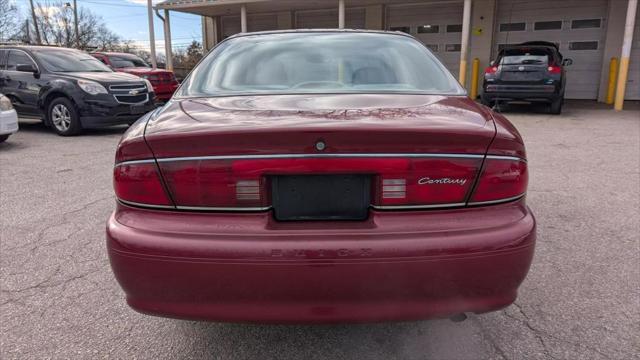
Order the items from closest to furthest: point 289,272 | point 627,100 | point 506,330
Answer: point 289,272 → point 506,330 → point 627,100

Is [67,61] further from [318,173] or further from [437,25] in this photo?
[437,25]

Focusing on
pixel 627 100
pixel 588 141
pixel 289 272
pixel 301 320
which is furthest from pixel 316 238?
pixel 627 100

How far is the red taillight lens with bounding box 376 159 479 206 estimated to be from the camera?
183 cm

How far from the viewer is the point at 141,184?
1.90m

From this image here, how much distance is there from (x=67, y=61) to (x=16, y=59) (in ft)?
2.96

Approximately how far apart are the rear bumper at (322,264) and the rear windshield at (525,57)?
1094 centimetres

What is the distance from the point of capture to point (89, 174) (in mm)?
5961

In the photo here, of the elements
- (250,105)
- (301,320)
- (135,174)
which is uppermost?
(250,105)

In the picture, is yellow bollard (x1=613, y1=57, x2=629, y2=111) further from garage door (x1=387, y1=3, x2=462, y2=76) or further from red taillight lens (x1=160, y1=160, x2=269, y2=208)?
red taillight lens (x1=160, y1=160, x2=269, y2=208)

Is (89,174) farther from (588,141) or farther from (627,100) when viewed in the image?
(627,100)

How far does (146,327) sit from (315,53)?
1.78m

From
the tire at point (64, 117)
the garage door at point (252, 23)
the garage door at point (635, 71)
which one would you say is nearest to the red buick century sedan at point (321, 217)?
the tire at point (64, 117)

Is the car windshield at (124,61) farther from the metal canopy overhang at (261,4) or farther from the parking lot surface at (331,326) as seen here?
the parking lot surface at (331,326)

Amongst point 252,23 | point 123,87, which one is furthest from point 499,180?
point 252,23
